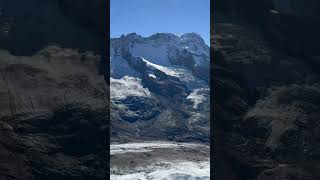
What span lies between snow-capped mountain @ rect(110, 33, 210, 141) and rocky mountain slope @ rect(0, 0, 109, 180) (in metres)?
83.1

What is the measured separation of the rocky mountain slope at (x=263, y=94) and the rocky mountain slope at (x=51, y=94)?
7.10ft

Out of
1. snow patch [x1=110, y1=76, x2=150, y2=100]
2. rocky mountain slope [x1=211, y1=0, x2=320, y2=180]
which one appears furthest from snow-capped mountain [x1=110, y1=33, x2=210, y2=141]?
rocky mountain slope [x1=211, y1=0, x2=320, y2=180]

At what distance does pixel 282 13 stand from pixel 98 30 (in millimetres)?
3449

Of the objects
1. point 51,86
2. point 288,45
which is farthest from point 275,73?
point 51,86

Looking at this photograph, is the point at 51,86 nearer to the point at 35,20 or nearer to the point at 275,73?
the point at 35,20

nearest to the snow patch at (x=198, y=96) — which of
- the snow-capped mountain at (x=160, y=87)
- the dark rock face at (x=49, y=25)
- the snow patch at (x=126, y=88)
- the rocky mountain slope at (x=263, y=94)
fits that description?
the snow-capped mountain at (x=160, y=87)

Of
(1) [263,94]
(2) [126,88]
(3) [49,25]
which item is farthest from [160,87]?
(3) [49,25]

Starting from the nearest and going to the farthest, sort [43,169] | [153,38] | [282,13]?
[43,169] → [282,13] → [153,38]

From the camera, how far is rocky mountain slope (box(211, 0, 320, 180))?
8.56 m

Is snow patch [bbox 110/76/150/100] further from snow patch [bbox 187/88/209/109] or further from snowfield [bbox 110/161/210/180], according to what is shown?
snowfield [bbox 110/161/210/180]

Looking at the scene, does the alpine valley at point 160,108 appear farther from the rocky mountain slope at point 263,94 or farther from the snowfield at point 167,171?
the rocky mountain slope at point 263,94

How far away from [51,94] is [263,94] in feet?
12.5

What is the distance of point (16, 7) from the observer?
848 centimetres

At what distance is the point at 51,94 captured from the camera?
27.8ft
